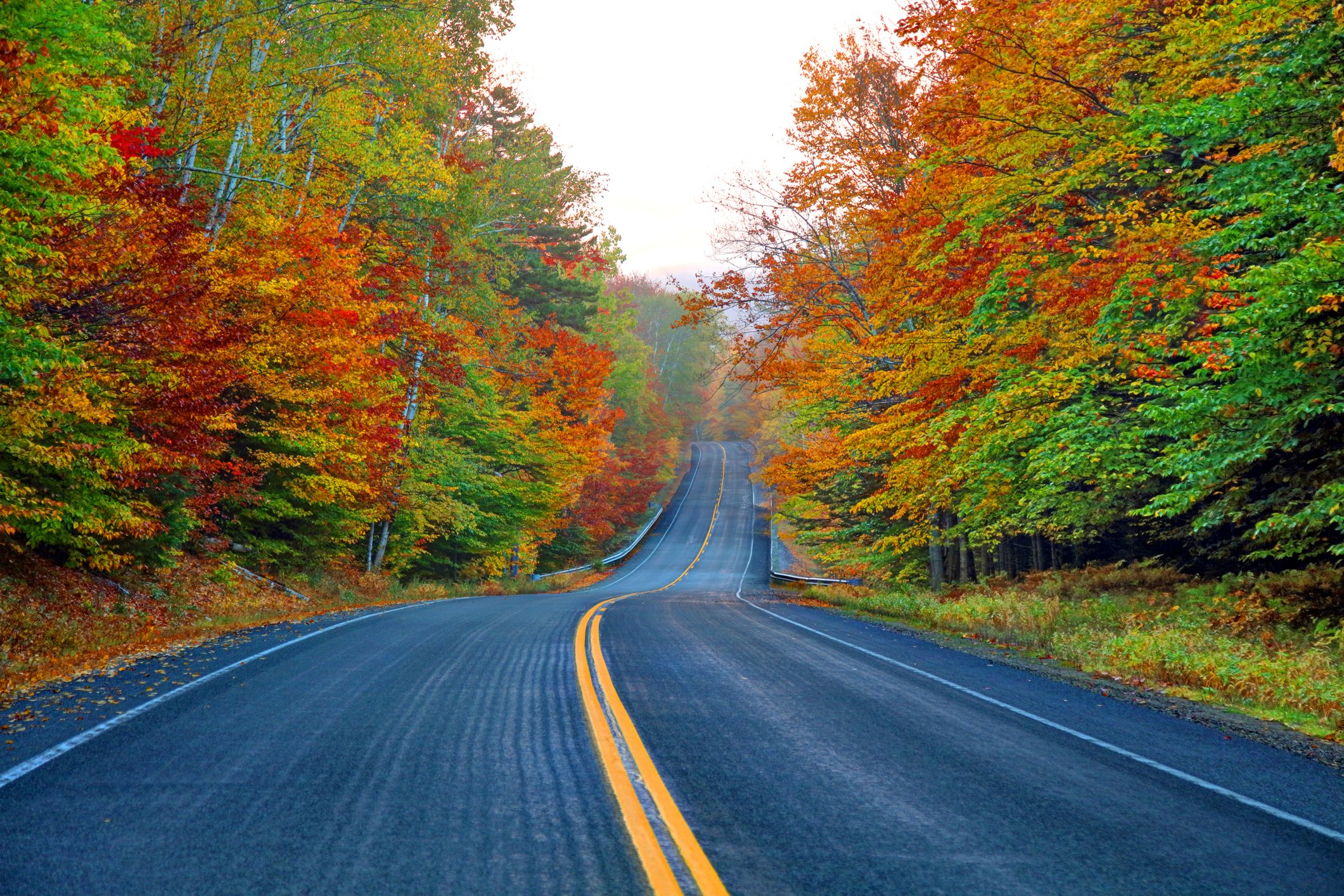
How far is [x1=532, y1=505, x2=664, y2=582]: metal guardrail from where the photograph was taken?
3591 centimetres

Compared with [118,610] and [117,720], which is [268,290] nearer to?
[118,610]

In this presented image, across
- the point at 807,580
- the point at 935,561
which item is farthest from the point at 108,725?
the point at 807,580

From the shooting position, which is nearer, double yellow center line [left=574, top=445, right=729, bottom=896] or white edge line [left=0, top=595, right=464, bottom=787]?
double yellow center line [left=574, top=445, right=729, bottom=896]

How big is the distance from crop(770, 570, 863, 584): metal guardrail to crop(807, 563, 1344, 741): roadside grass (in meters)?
10.8

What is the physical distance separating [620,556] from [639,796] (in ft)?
136

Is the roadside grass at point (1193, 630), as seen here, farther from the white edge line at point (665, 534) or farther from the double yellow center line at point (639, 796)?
the white edge line at point (665, 534)

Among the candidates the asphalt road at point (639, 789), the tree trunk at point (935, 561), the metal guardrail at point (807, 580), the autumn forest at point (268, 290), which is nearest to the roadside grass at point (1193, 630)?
the asphalt road at point (639, 789)

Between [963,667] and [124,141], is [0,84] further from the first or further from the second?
[963,667]

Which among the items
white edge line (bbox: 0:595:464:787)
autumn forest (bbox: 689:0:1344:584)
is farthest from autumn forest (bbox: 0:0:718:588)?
autumn forest (bbox: 689:0:1344:584)

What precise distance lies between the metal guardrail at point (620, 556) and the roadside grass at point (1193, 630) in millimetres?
22261

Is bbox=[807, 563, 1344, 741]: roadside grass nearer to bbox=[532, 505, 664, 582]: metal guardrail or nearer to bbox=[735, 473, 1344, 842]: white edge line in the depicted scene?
bbox=[735, 473, 1344, 842]: white edge line

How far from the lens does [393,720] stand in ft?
17.9

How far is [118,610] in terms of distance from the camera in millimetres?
11227

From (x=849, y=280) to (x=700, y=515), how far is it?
44640 mm
